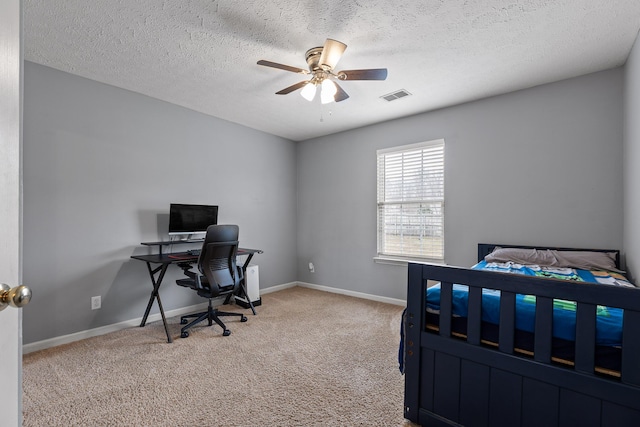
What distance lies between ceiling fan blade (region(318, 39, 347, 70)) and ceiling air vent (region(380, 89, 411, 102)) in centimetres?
117

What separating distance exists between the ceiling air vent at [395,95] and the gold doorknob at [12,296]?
3231 mm

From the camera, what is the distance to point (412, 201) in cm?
391

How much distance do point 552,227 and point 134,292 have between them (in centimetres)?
426

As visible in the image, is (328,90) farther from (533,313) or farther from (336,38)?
(533,313)

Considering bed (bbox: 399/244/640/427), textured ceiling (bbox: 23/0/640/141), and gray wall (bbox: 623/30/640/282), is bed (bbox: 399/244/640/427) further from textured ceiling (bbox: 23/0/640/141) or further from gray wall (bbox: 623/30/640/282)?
textured ceiling (bbox: 23/0/640/141)

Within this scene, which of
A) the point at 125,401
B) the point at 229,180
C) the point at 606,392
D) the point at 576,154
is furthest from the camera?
the point at 229,180

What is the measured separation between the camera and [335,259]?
4.62m

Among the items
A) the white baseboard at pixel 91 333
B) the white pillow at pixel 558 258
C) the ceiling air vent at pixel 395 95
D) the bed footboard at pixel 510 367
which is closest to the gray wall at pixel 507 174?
the white pillow at pixel 558 258

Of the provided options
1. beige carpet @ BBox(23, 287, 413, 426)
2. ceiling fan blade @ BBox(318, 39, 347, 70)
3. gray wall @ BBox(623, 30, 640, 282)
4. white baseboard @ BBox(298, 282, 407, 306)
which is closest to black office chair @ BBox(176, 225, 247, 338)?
beige carpet @ BBox(23, 287, 413, 426)

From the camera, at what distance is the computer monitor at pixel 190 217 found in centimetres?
333

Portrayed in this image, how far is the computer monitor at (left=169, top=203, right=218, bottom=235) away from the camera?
10.9ft

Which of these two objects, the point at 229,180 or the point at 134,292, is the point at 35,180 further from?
the point at 229,180

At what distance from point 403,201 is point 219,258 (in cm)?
238

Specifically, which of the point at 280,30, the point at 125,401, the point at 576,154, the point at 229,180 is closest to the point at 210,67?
the point at 280,30
